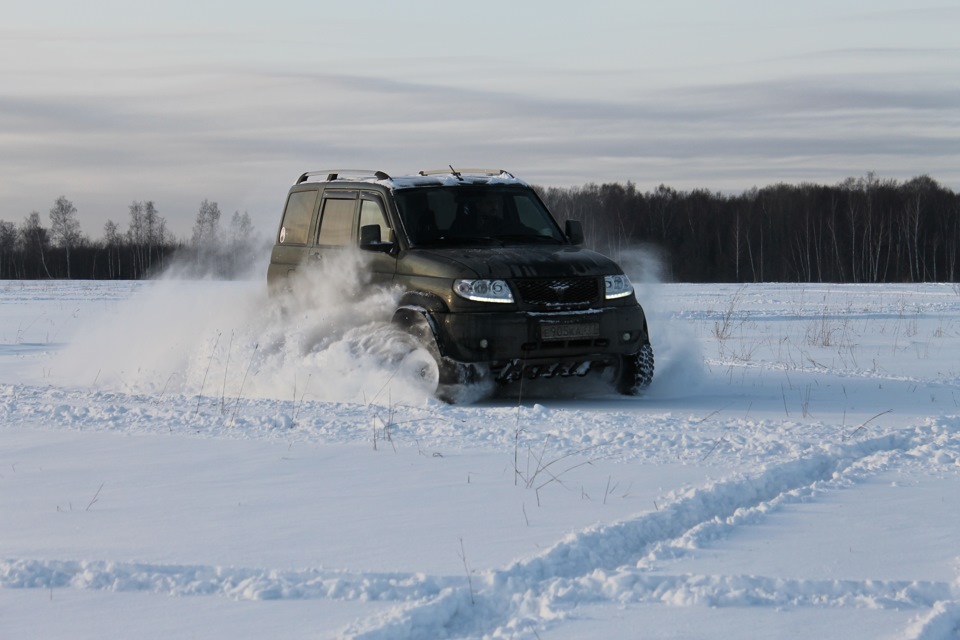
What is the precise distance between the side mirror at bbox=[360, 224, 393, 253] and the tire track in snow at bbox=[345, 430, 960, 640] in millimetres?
5007

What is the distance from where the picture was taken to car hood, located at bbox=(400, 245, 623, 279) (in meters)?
8.98

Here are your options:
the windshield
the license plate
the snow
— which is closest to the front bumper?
the license plate

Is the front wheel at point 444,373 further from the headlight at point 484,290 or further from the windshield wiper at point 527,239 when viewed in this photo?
the windshield wiper at point 527,239

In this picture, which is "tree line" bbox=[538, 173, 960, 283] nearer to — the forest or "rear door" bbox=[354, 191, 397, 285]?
the forest

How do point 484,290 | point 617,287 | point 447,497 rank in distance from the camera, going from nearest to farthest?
point 447,497 → point 484,290 → point 617,287

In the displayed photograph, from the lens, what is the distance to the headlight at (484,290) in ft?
29.2

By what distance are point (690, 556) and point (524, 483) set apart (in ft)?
5.21

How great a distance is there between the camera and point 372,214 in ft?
33.5

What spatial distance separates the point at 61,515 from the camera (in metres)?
5.33

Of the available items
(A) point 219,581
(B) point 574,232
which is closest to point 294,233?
A: (B) point 574,232

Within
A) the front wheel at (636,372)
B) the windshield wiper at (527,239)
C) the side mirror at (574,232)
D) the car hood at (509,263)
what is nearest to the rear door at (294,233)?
the car hood at (509,263)

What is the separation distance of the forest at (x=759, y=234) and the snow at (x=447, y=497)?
176ft

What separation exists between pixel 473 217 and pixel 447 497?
488 cm

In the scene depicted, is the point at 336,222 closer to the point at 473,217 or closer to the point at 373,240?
the point at 373,240
